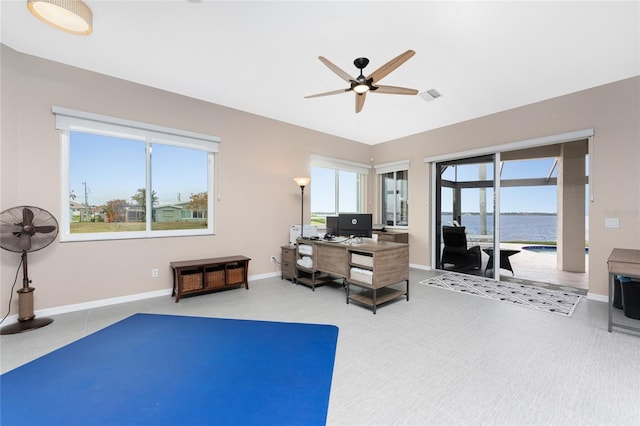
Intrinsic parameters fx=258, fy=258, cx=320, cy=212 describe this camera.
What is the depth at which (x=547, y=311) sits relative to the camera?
317 cm

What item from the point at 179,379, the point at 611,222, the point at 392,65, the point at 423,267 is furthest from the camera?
the point at 423,267

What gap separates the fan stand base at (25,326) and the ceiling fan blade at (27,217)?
105 centimetres

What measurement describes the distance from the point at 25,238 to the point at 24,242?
0.04 metres

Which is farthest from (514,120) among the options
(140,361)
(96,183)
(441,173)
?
(96,183)

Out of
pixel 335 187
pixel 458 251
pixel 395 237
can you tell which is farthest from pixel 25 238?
pixel 458 251

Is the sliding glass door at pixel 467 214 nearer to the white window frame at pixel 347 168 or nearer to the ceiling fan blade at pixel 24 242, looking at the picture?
the white window frame at pixel 347 168

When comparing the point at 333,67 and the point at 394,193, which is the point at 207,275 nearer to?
the point at 333,67

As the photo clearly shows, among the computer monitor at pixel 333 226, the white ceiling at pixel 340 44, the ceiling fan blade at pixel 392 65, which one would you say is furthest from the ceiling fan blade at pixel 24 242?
the ceiling fan blade at pixel 392 65

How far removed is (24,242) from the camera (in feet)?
8.85

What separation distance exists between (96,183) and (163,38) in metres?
2.07

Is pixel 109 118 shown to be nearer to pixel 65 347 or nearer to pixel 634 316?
pixel 65 347

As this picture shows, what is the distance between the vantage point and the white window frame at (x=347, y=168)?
566 centimetres

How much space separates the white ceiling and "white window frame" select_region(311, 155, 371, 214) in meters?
1.73

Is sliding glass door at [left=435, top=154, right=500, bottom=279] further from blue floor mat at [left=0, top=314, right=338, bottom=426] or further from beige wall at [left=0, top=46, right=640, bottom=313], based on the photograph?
blue floor mat at [left=0, top=314, right=338, bottom=426]
